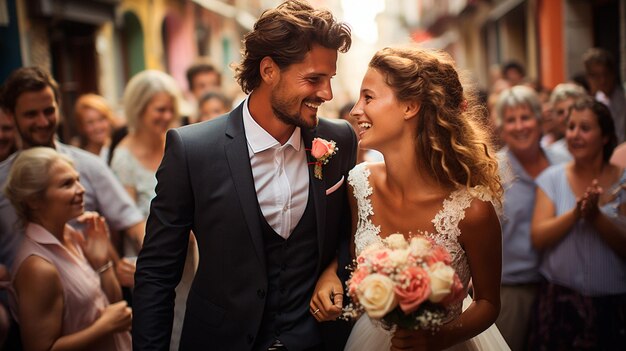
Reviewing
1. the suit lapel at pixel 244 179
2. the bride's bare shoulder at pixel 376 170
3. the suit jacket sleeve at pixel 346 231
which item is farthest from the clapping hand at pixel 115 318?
the bride's bare shoulder at pixel 376 170

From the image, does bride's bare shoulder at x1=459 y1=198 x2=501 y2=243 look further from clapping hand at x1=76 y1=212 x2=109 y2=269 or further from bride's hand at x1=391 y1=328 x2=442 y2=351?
clapping hand at x1=76 y1=212 x2=109 y2=269

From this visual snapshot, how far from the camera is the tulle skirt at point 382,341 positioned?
3.31 m

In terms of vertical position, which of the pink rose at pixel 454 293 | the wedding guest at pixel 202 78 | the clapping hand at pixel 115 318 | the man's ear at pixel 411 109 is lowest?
the clapping hand at pixel 115 318

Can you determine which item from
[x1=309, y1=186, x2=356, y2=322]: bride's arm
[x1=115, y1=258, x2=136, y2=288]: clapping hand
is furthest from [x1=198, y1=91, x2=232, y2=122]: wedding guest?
[x1=309, y1=186, x2=356, y2=322]: bride's arm

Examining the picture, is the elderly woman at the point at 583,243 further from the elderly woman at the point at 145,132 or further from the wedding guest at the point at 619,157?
the elderly woman at the point at 145,132

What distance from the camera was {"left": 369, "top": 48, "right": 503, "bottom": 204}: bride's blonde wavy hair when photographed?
3186 millimetres

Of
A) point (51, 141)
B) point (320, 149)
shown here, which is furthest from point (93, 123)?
point (320, 149)

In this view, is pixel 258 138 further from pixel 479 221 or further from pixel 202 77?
pixel 202 77

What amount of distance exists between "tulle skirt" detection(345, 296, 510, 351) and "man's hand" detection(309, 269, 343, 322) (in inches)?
16.2

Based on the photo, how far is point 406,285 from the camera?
2.52 meters

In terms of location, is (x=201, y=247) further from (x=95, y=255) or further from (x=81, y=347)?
(x=95, y=255)

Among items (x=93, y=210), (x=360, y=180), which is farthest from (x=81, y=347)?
(x=360, y=180)

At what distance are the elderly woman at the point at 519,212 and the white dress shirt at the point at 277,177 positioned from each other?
65.8 inches

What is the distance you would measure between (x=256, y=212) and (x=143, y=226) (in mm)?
1973
